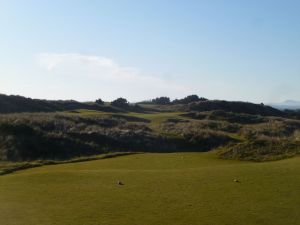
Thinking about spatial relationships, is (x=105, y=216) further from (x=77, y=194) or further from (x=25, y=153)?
(x=25, y=153)

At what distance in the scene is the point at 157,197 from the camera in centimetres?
1382

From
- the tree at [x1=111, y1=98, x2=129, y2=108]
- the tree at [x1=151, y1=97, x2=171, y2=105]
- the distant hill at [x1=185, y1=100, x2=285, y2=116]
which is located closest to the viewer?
the tree at [x1=111, y1=98, x2=129, y2=108]

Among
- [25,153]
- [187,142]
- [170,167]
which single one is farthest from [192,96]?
[170,167]

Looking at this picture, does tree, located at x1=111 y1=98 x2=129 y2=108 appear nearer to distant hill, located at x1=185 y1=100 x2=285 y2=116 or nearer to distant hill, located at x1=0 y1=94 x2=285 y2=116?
distant hill, located at x1=0 y1=94 x2=285 y2=116

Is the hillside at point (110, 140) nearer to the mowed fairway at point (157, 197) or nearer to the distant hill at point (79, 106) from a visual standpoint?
the mowed fairway at point (157, 197)

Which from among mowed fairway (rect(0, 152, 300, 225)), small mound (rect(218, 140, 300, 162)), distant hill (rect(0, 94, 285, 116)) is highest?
distant hill (rect(0, 94, 285, 116))

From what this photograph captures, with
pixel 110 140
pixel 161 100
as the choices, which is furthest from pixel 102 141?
pixel 161 100

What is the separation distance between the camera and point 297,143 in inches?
1024

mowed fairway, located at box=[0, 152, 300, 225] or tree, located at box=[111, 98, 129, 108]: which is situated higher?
tree, located at box=[111, 98, 129, 108]

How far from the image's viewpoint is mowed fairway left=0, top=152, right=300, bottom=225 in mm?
11539

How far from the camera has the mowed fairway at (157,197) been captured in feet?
37.9

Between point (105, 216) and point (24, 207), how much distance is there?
8.83 ft

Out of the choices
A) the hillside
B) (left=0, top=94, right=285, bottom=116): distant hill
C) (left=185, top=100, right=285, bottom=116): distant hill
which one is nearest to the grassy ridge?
the hillside

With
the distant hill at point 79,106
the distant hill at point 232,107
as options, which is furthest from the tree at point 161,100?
the distant hill at point 232,107
